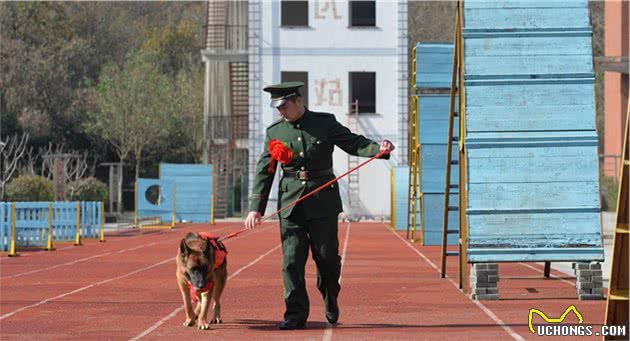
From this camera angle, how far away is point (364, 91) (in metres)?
56.0

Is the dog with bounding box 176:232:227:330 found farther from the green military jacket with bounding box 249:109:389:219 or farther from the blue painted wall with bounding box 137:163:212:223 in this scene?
the blue painted wall with bounding box 137:163:212:223

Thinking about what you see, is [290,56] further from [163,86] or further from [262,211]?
[262,211]

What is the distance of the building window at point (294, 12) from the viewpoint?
55.8 meters

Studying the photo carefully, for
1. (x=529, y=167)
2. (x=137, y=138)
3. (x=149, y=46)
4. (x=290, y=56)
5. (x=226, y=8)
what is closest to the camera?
(x=529, y=167)

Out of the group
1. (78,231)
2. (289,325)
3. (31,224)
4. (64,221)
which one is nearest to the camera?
(289,325)

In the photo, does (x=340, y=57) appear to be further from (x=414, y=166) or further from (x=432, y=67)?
(x=432, y=67)

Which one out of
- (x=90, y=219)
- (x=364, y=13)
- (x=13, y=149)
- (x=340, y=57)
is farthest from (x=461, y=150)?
(x=13, y=149)

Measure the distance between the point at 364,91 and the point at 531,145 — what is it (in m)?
40.2

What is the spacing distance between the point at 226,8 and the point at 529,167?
45903 mm

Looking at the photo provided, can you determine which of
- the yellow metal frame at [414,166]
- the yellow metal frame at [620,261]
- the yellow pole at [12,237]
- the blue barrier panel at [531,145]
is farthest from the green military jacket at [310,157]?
the yellow metal frame at [414,166]

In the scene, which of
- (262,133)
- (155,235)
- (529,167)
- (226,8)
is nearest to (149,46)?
(226,8)

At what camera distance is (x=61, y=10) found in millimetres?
75812

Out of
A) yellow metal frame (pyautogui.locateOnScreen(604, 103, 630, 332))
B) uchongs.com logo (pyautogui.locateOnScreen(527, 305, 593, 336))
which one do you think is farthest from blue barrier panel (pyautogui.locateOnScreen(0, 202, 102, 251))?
yellow metal frame (pyautogui.locateOnScreen(604, 103, 630, 332))

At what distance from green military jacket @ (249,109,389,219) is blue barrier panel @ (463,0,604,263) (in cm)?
Result: 323
